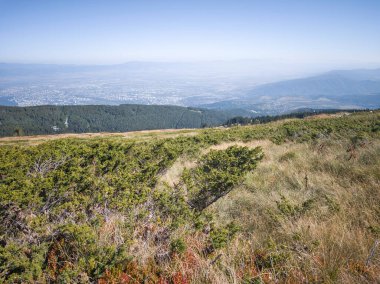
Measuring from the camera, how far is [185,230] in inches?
124

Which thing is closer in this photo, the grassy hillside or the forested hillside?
the grassy hillside

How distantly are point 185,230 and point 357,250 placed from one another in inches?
77.4

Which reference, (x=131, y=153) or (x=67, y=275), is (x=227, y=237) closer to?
(x=67, y=275)

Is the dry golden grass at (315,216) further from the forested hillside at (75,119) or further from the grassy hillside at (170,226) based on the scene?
the forested hillside at (75,119)

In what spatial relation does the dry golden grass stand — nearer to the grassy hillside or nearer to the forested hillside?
the grassy hillside

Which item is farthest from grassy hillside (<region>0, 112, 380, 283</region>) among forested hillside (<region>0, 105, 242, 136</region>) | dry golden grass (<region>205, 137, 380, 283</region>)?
forested hillside (<region>0, 105, 242, 136</region>)

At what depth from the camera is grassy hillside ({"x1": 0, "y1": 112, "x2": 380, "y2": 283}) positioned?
2443 millimetres

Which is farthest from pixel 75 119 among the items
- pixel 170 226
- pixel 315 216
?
pixel 315 216

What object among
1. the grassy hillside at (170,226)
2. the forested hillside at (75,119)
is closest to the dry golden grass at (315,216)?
the grassy hillside at (170,226)

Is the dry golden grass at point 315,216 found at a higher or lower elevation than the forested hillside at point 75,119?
higher

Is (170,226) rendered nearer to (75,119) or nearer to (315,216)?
(315,216)

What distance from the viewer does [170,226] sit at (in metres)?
3.22

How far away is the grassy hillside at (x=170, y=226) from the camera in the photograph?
96.2 inches

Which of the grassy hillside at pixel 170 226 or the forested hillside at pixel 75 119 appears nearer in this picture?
the grassy hillside at pixel 170 226
